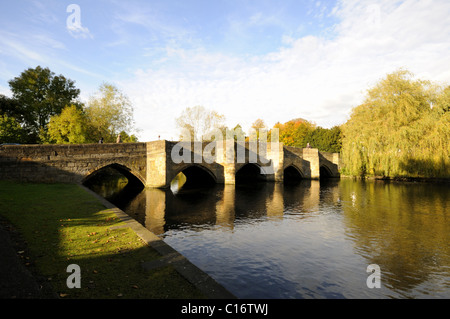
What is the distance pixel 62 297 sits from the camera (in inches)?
150

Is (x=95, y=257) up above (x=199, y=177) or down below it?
above

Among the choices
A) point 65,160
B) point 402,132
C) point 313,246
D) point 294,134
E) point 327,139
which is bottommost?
point 313,246

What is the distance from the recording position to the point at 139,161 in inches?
924

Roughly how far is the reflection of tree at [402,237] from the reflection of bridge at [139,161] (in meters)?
15.6

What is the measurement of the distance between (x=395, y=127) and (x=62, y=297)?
36.4 meters

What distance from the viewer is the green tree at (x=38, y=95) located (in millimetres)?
36500

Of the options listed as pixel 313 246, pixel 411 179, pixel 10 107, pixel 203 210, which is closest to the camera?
pixel 313 246

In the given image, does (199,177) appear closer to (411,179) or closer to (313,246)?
(313,246)

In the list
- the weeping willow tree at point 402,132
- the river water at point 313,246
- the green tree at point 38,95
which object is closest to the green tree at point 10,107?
the green tree at point 38,95

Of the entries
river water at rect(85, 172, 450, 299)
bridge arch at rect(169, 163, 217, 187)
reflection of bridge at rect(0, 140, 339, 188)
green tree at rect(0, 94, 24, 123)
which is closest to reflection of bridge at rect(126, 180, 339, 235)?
river water at rect(85, 172, 450, 299)

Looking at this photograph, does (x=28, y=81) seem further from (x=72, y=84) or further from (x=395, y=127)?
(x=395, y=127)

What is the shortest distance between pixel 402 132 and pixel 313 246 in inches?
1086

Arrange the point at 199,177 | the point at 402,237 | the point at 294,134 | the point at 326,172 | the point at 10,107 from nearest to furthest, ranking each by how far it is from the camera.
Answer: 1. the point at 402,237
2. the point at 10,107
3. the point at 199,177
4. the point at 326,172
5. the point at 294,134

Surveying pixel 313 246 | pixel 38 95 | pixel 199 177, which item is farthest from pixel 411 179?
pixel 38 95
